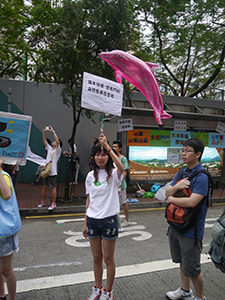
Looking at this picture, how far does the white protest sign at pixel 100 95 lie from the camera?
3168 mm

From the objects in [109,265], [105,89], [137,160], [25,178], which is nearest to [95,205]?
[109,265]

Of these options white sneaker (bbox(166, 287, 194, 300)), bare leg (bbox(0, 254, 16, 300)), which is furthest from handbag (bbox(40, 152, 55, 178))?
white sneaker (bbox(166, 287, 194, 300))

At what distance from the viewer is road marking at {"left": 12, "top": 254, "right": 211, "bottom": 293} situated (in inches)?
131

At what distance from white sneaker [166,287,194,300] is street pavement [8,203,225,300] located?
13cm

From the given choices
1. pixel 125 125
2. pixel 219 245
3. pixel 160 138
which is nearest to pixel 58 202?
pixel 125 125

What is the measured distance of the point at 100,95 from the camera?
3.20 metres

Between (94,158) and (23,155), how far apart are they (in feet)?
4.10

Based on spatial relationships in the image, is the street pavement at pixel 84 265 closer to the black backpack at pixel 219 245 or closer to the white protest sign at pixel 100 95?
the black backpack at pixel 219 245

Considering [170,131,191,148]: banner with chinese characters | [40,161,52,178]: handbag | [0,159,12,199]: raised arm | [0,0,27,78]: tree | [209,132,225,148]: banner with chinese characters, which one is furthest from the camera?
[209,132,225,148]: banner with chinese characters

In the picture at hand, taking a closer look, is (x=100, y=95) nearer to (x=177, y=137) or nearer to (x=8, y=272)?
(x=8, y=272)

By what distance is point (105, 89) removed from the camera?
128 inches

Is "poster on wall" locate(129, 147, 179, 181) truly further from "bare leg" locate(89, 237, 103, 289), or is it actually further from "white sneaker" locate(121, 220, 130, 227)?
"bare leg" locate(89, 237, 103, 289)

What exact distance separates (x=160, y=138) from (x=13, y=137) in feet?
27.4

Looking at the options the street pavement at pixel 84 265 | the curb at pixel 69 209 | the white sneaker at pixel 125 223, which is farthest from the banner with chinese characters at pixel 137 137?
the street pavement at pixel 84 265
